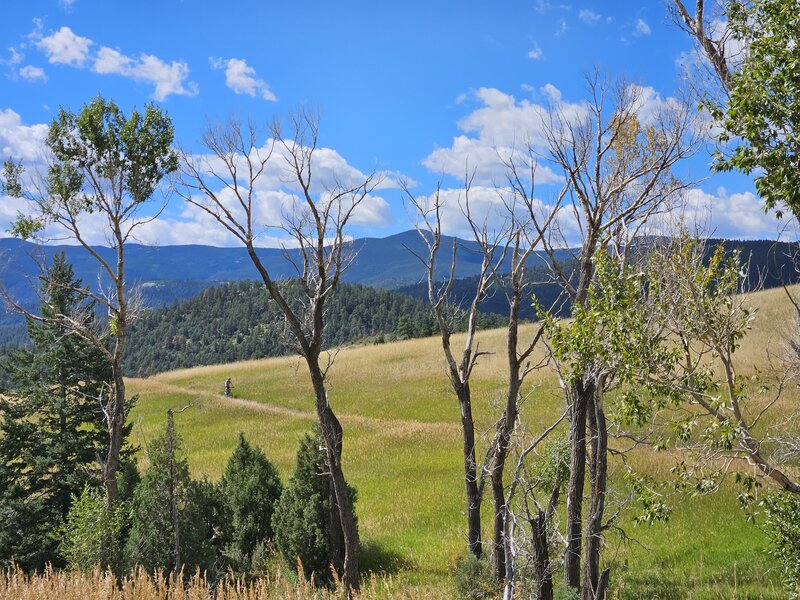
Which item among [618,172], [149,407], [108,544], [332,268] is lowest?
[149,407]

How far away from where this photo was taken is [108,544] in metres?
12.3

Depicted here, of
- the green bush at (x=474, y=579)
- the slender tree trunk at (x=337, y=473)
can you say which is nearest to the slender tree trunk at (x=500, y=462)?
the green bush at (x=474, y=579)

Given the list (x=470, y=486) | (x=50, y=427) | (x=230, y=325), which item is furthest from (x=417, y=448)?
(x=230, y=325)

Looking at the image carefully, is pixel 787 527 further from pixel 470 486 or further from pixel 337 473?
pixel 337 473

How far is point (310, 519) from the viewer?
14445 millimetres

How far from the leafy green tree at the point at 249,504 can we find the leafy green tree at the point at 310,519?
1833 mm

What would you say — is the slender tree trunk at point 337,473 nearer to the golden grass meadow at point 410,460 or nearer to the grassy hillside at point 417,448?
the golden grass meadow at point 410,460

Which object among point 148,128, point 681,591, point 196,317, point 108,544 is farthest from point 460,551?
point 196,317

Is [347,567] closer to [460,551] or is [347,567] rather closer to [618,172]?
[460,551]

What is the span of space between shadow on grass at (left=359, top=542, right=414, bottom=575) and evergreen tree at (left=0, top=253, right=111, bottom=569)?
27.7ft

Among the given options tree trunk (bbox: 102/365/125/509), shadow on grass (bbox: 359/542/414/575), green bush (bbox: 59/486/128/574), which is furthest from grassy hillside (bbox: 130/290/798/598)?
green bush (bbox: 59/486/128/574)

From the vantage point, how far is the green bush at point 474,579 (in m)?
11.2

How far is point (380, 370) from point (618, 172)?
4328 cm

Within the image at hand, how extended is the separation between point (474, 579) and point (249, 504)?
7.97 metres
